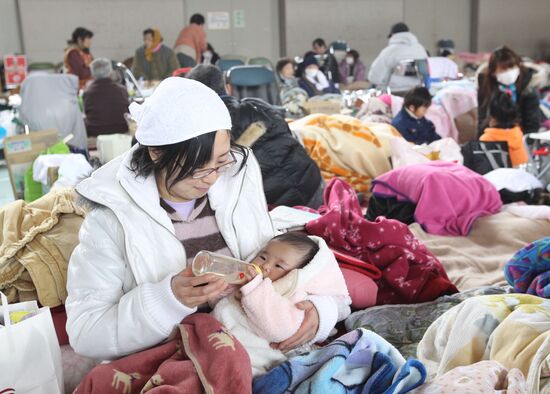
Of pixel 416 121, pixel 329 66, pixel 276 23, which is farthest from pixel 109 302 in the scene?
pixel 276 23

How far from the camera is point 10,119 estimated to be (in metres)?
6.42

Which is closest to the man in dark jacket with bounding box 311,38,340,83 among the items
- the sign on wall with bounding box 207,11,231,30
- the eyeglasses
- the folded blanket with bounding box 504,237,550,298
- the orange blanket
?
the sign on wall with bounding box 207,11,231,30

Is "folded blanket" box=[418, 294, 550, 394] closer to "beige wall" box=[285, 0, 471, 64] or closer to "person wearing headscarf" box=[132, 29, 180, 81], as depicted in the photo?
"person wearing headscarf" box=[132, 29, 180, 81]

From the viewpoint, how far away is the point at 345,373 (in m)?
1.58

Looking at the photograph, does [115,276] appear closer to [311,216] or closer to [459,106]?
[311,216]

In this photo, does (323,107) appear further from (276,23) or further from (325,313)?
(276,23)

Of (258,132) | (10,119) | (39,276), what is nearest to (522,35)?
(10,119)

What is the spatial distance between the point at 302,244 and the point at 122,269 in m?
0.54

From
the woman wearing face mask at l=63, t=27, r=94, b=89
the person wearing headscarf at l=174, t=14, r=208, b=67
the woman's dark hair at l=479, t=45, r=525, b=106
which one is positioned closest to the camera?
the woman's dark hair at l=479, t=45, r=525, b=106

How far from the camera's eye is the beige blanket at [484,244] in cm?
306

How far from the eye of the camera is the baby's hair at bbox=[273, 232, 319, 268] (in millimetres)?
1884

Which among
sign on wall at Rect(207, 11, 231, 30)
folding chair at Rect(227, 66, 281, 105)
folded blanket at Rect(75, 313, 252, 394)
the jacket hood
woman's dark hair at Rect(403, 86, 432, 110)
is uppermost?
sign on wall at Rect(207, 11, 231, 30)

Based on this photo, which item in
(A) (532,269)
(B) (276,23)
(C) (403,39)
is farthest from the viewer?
(B) (276,23)

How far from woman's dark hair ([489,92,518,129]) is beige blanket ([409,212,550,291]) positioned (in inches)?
68.5
